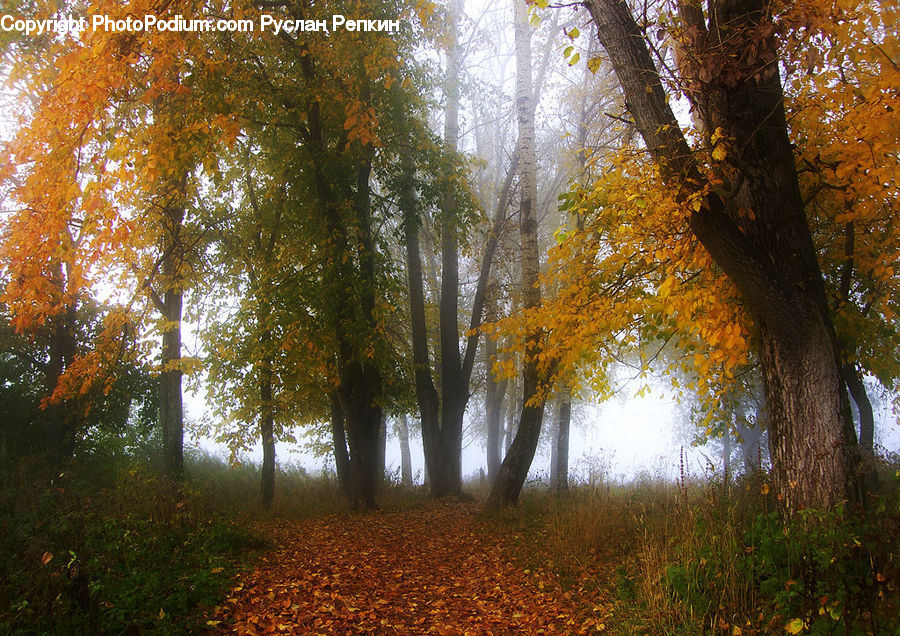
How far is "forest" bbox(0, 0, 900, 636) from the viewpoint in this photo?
3.97 metres

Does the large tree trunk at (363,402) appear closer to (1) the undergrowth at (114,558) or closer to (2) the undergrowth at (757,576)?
(1) the undergrowth at (114,558)

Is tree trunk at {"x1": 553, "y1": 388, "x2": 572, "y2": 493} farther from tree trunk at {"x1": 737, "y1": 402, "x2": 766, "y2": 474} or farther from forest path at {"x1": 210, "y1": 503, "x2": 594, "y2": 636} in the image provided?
forest path at {"x1": 210, "y1": 503, "x2": 594, "y2": 636}

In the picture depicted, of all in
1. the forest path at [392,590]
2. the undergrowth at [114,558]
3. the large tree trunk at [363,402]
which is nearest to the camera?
the undergrowth at [114,558]

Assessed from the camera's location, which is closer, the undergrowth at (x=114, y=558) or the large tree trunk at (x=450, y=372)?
the undergrowth at (x=114, y=558)

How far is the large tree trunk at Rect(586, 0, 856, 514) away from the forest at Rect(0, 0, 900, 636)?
3 cm

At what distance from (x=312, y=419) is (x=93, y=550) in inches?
271

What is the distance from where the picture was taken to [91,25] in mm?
4914

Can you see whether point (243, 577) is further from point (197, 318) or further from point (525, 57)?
point (525, 57)

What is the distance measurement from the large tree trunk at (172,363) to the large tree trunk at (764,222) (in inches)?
309

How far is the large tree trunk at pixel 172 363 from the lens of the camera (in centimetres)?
923

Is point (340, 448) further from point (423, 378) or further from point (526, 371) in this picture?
point (526, 371)

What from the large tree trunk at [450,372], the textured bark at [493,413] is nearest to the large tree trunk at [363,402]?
the large tree trunk at [450,372]

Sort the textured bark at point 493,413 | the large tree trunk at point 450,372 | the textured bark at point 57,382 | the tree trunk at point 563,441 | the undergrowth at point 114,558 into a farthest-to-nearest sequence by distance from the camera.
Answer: the textured bark at point 493,413 → the tree trunk at point 563,441 → the large tree trunk at point 450,372 → the textured bark at point 57,382 → the undergrowth at point 114,558

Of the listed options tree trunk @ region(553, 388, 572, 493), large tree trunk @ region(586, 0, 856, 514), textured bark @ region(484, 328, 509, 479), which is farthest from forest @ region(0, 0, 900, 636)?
textured bark @ region(484, 328, 509, 479)
